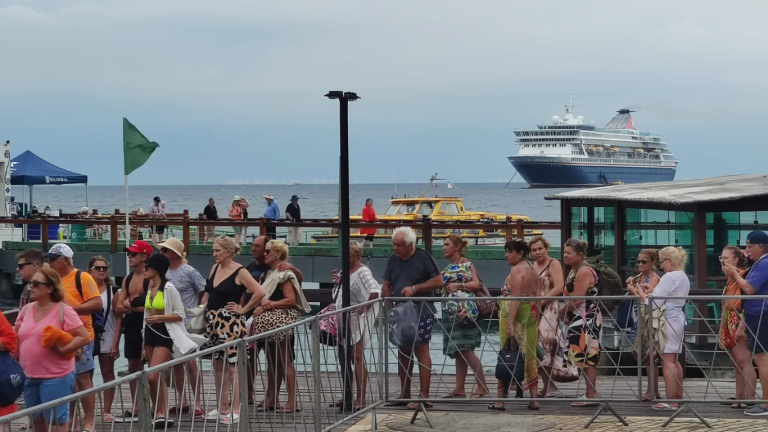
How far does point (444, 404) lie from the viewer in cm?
954

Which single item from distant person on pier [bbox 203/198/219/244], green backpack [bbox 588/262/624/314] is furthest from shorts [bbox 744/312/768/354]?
distant person on pier [bbox 203/198/219/244]

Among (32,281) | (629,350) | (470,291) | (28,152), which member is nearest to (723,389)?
(629,350)

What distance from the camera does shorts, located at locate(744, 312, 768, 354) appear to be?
855cm

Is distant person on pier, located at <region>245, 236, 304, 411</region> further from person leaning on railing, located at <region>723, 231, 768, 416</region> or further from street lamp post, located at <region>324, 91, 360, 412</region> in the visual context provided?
person leaning on railing, located at <region>723, 231, 768, 416</region>

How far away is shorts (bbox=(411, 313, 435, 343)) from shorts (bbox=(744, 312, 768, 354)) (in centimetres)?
245

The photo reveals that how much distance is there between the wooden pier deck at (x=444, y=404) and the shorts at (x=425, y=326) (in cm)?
42

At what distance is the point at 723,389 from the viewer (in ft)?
31.9

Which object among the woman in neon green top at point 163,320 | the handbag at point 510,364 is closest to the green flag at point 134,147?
the woman in neon green top at point 163,320

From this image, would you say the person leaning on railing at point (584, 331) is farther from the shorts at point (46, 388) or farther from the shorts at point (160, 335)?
the shorts at point (46, 388)

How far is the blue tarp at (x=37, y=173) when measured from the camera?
33.7 metres

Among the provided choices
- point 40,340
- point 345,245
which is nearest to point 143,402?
point 40,340

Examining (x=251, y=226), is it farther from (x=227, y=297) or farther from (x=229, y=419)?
(x=229, y=419)

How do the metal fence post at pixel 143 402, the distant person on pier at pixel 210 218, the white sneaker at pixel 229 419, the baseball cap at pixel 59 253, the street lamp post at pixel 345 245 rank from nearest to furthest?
the metal fence post at pixel 143 402 → the white sneaker at pixel 229 419 → the baseball cap at pixel 59 253 → the street lamp post at pixel 345 245 → the distant person on pier at pixel 210 218

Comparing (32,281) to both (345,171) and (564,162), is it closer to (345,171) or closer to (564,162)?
(345,171)
